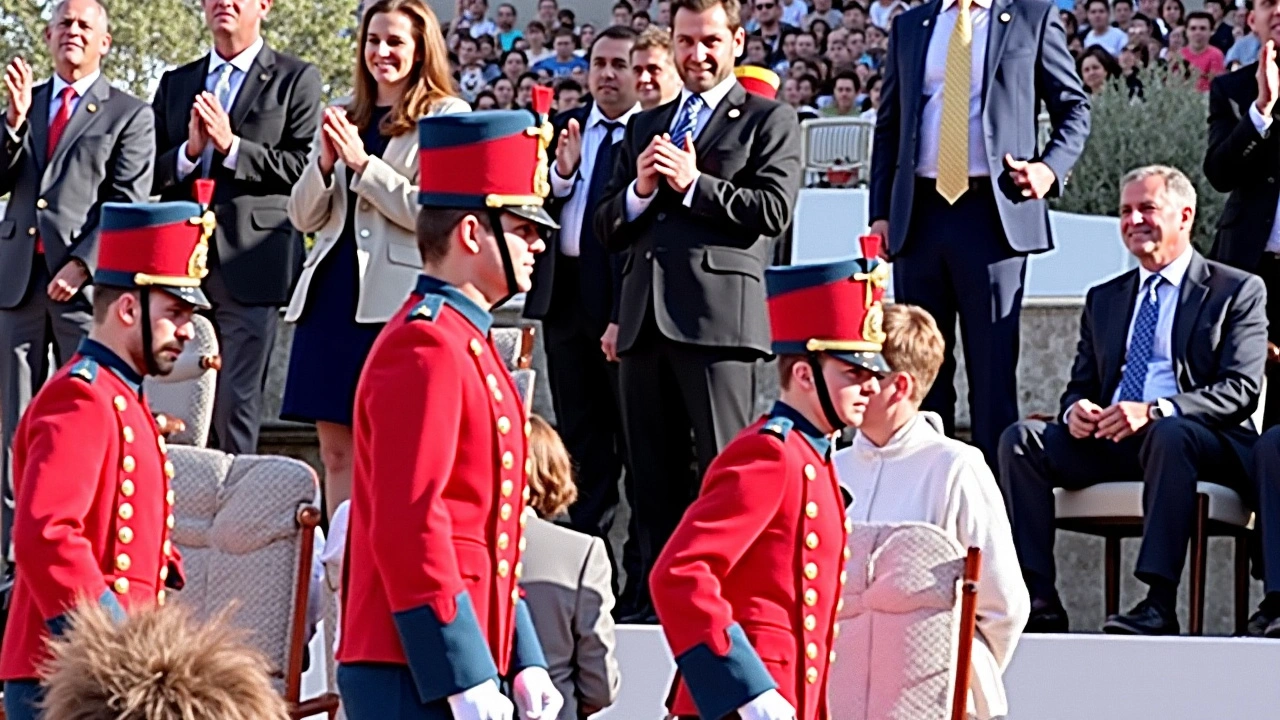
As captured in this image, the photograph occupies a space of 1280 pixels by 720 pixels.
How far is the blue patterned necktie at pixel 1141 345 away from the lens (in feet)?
22.2

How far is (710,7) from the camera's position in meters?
6.62

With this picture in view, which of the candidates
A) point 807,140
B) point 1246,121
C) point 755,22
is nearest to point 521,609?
point 1246,121

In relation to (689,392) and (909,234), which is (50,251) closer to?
(689,392)

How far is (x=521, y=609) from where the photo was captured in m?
3.79

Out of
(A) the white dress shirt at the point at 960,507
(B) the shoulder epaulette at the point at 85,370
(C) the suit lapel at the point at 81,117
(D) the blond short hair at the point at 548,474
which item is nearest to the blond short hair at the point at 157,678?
(B) the shoulder epaulette at the point at 85,370

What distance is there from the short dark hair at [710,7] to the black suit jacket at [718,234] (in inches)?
8.3

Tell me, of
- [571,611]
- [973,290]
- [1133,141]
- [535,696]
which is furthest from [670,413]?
[1133,141]

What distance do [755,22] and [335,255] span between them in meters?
8.78

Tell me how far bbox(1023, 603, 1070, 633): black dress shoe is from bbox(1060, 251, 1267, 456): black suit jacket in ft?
2.07

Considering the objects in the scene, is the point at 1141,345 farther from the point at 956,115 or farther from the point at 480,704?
the point at 480,704

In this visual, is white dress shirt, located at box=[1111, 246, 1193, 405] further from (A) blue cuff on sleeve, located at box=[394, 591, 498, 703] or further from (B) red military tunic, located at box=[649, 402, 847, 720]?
(A) blue cuff on sleeve, located at box=[394, 591, 498, 703]

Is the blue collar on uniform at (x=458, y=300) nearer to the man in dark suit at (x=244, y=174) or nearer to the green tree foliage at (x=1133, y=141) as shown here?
the man in dark suit at (x=244, y=174)

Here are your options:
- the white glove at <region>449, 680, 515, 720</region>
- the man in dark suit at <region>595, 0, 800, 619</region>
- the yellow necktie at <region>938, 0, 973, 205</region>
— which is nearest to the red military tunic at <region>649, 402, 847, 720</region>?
the white glove at <region>449, 680, 515, 720</region>

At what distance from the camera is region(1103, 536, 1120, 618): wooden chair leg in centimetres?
674
